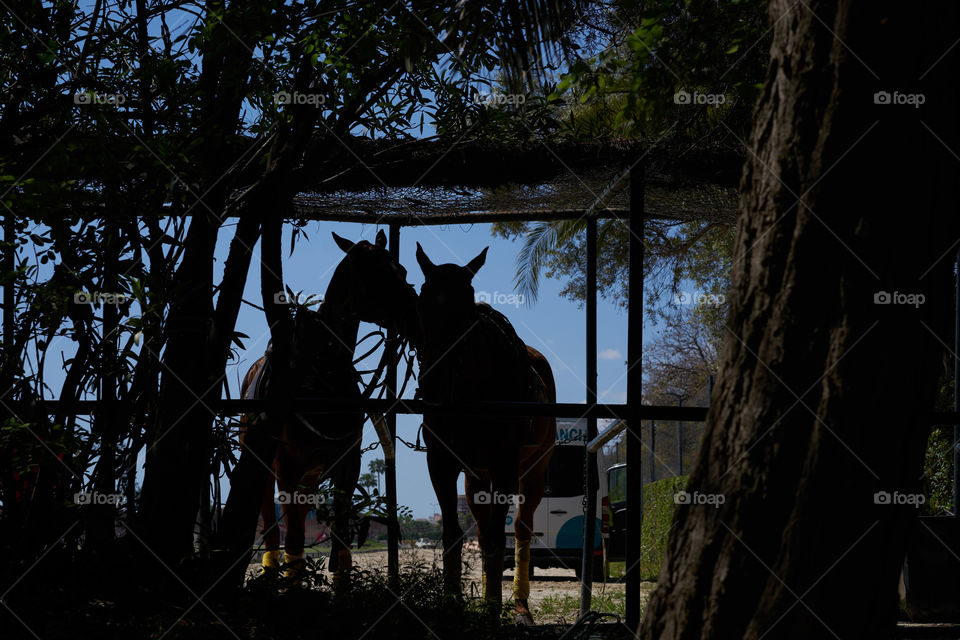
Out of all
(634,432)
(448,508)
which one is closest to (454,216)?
(448,508)

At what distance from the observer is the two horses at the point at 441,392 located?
5.07m

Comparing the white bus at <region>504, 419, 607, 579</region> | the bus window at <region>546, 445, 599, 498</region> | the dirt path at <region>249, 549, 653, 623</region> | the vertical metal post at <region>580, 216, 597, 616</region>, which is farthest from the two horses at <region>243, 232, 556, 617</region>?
the bus window at <region>546, 445, 599, 498</region>

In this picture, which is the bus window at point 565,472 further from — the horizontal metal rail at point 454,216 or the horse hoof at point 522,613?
the horse hoof at point 522,613

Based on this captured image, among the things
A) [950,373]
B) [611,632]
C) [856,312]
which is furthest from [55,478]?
[950,373]

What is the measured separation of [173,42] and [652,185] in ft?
10.5

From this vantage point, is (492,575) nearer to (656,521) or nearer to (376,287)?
(376,287)

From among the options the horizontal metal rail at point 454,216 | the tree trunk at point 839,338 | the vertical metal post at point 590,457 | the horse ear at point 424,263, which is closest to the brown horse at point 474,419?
the horse ear at point 424,263

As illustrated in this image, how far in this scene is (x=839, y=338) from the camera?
1.91 metres

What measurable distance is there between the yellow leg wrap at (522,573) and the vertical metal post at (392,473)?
88 cm

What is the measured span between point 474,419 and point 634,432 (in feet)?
4.46

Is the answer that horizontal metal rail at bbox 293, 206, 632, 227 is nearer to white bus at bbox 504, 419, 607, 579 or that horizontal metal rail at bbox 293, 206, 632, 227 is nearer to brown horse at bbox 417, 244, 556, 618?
brown horse at bbox 417, 244, 556, 618

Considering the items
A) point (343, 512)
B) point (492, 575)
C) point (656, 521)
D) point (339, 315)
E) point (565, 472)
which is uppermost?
point (339, 315)

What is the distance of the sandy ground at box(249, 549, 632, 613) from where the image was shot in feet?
16.6

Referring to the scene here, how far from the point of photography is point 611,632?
4.45 metres
